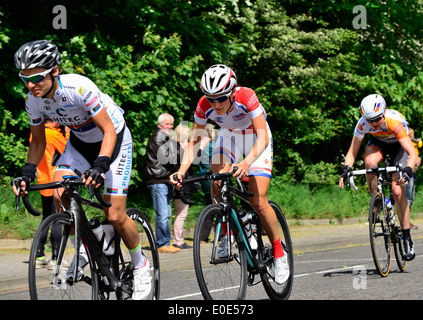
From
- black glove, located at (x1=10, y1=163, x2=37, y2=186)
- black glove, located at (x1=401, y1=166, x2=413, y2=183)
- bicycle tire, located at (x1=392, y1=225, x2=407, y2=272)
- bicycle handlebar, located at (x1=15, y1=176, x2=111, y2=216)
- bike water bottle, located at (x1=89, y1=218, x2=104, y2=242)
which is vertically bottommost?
bicycle tire, located at (x1=392, y1=225, x2=407, y2=272)

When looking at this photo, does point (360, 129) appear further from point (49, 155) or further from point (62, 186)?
point (62, 186)

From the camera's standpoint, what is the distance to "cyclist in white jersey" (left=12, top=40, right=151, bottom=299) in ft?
15.3

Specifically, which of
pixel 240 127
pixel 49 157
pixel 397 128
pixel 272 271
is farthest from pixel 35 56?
pixel 397 128

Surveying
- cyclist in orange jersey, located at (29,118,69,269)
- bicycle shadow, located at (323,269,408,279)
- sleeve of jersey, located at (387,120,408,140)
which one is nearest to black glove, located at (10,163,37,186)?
A: cyclist in orange jersey, located at (29,118,69,269)

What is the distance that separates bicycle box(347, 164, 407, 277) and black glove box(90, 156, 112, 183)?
3.82 meters

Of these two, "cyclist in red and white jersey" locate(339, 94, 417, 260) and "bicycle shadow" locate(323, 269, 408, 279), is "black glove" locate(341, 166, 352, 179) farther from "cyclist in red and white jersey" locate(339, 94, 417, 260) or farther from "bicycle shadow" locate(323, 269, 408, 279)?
"bicycle shadow" locate(323, 269, 408, 279)

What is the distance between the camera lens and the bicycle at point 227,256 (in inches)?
202

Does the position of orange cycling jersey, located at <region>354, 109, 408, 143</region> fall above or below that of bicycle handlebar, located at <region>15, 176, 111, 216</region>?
above

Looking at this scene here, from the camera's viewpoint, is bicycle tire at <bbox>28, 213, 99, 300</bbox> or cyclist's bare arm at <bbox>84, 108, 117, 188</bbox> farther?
cyclist's bare arm at <bbox>84, 108, 117, 188</bbox>

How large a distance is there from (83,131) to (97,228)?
0.76 m

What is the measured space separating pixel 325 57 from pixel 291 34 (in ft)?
7.16

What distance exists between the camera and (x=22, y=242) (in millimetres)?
9500

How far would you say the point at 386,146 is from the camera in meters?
8.51
